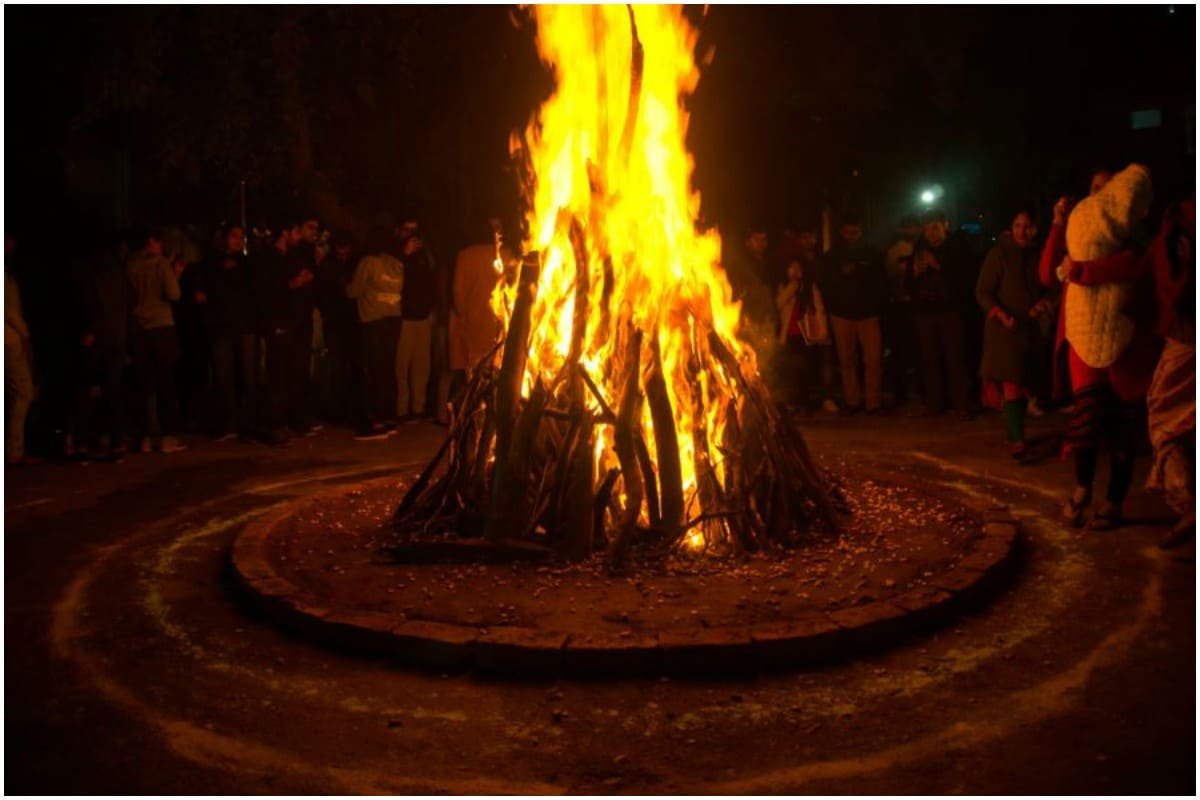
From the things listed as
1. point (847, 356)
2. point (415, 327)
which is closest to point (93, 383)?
point (415, 327)

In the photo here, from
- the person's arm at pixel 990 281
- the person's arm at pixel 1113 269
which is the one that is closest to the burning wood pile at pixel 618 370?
the person's arm at pixel 1113 269

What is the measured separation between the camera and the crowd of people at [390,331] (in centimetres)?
1138

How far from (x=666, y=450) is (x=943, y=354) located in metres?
7.27

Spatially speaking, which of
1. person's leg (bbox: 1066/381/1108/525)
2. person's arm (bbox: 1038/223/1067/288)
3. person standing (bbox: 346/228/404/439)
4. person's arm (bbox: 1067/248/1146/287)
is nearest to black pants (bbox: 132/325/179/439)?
person standing (bbox: 346/228/404/439)

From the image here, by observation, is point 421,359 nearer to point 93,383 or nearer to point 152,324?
point 152,324

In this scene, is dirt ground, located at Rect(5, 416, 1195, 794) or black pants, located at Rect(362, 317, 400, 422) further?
black pants, located at Rect(362, 317, 400, 422)

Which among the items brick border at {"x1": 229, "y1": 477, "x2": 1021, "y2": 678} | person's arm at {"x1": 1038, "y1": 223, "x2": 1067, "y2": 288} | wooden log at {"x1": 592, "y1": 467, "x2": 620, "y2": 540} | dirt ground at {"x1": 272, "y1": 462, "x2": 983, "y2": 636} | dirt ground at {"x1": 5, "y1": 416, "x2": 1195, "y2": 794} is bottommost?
dirt ground at {"x1": 5, "y1": 416, "x2": 1195, "y2": 794}

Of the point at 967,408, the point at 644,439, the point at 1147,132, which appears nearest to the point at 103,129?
the point at 967,408

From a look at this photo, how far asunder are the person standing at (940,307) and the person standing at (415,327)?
18.3ft

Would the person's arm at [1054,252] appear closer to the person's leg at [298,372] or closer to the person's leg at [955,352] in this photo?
the person's leg at [955,352]

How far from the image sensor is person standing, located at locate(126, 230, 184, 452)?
39.3ft

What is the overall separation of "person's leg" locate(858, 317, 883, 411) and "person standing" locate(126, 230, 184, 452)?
7.63 metres

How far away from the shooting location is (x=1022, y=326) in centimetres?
1079

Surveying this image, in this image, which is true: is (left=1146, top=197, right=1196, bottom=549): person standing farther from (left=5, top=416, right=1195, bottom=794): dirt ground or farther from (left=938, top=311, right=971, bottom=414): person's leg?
(left=938, top=311, right=971, bottom=414): person's leg
